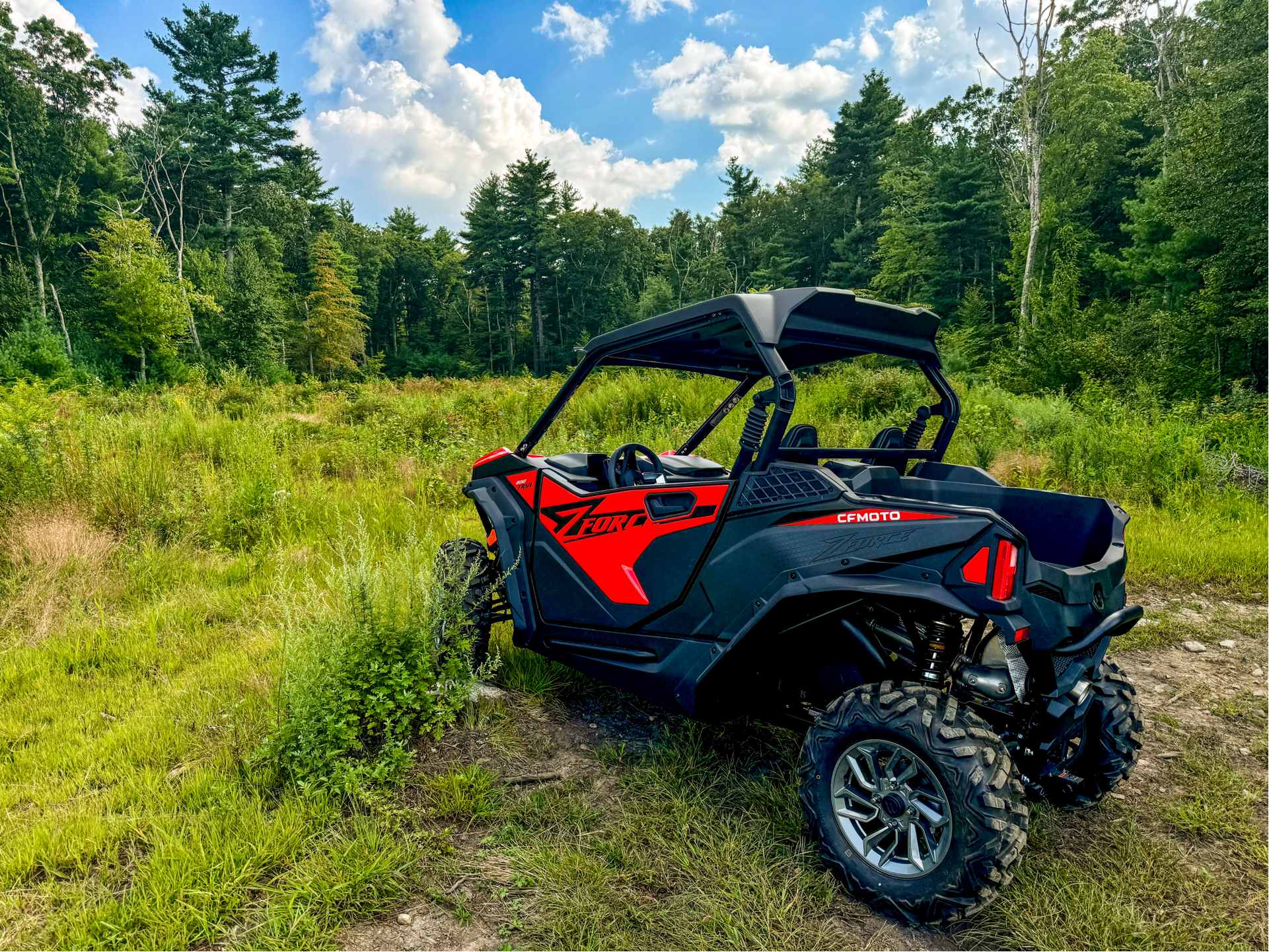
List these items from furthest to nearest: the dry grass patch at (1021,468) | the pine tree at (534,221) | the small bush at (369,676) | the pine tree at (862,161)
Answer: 1. the pine tree at (534,221)
2. the pine tree at (862,161)
3. the dry grass patch at (1021,468)
4. the small bush at (369,676)

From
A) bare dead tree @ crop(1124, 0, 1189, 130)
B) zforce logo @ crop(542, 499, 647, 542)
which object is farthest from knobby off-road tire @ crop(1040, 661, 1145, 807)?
bare dead tree @ crop(1124, 0, 1189, 130)

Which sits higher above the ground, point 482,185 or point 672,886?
point 482,185

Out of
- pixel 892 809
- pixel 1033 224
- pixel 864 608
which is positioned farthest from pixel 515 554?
pixel 1033 224

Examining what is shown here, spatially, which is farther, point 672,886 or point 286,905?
point 672,886

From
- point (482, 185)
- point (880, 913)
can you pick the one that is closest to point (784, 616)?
point (880, 913)

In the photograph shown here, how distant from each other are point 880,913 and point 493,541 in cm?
241

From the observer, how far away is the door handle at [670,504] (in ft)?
8.32

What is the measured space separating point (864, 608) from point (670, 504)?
815mm

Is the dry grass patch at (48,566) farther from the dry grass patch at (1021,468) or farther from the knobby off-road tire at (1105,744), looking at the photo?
the dry grass patch at (1021,468)

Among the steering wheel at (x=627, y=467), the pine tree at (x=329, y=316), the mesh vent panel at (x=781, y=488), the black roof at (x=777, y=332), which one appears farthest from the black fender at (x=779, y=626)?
the pine tree at (x=329, y=316)

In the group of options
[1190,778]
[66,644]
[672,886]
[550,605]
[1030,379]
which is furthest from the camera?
[1030,379]

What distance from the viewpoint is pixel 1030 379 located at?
17.3 m

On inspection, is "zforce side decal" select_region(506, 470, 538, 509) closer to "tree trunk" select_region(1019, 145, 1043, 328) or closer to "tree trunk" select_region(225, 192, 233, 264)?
"tree trunk" select_region(1019, 145, 1043, 328)

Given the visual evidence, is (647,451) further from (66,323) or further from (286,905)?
(66,323)
